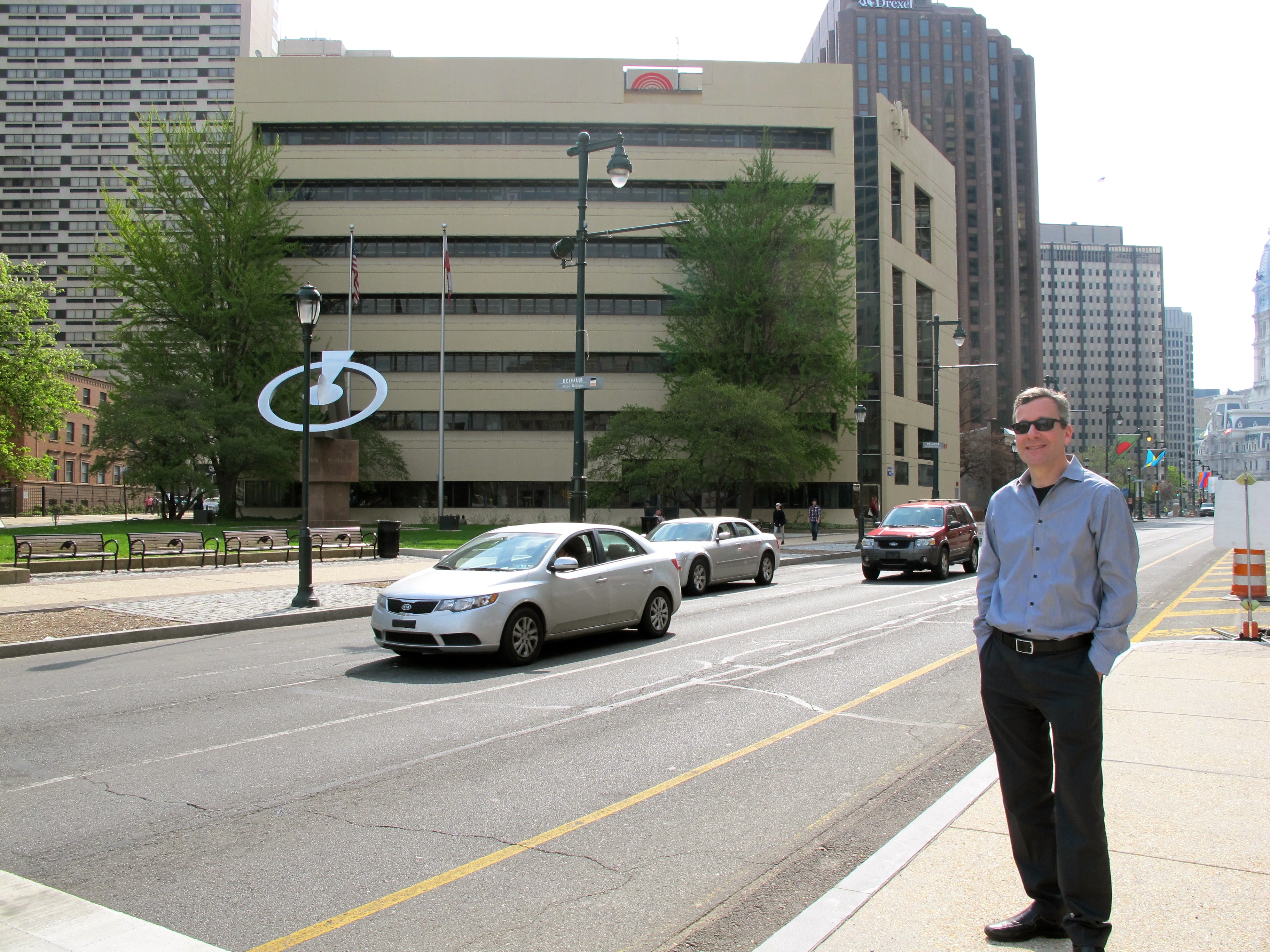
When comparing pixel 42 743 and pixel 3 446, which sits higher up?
pixel 3 446

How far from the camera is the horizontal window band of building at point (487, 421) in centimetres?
5528

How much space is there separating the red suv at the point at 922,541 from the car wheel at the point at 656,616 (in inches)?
383

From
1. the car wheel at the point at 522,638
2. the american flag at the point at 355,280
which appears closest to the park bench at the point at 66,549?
the car wheel at the point at 522,638

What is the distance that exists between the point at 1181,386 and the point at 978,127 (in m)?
95.1

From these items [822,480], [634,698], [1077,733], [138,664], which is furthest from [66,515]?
[1077,733]

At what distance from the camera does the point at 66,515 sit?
7281cm

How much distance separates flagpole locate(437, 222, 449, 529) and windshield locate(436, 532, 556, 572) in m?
35.5

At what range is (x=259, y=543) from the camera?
27.0 metres

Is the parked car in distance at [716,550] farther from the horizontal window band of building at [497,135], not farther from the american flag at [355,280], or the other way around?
the horizontal window band of building at [497,135]

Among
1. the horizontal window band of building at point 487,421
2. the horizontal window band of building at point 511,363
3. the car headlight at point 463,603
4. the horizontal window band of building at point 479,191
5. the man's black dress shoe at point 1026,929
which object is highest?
the horizontal window band of building at point 479,191

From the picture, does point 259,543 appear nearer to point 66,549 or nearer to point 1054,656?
point 66,549

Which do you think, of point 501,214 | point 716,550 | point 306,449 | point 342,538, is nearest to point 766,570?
point 716,550

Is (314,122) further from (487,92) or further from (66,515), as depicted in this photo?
(66,515)

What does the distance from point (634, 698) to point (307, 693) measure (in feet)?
10.1
